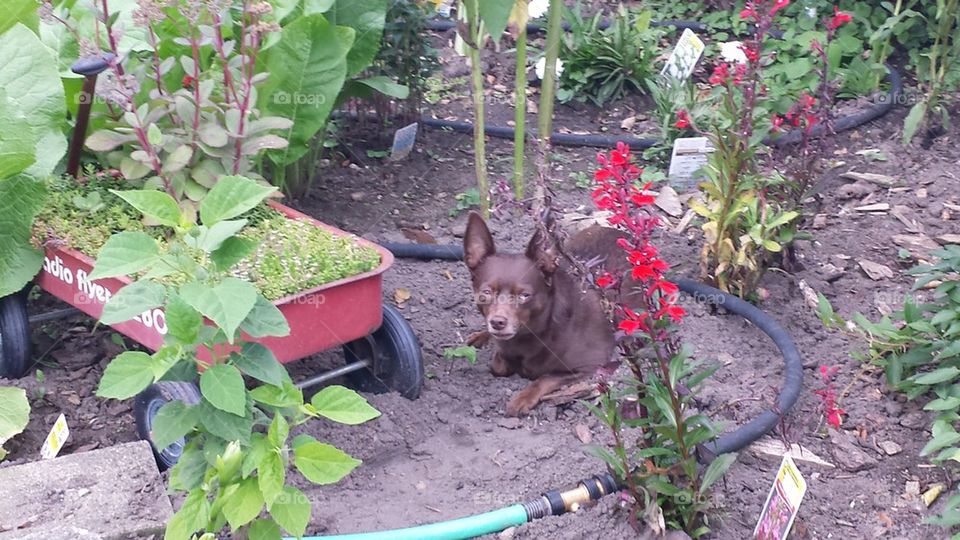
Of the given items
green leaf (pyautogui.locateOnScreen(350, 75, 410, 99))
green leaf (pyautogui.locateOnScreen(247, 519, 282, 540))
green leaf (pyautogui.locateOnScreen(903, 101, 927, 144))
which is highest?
green leaf (pyautogui.locateOnScreen(903, 101, 927, 144))

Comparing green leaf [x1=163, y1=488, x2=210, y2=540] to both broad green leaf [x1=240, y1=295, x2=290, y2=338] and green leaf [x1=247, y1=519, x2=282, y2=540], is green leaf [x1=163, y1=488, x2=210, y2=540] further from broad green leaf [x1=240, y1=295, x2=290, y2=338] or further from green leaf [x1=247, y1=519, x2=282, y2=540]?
broad green leaf [x1=240, y1=295, x2=290, y2=338]

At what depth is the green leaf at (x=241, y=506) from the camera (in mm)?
2312

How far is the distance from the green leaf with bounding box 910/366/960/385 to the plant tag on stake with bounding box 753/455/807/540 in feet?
2.56

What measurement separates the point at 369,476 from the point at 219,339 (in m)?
0.82

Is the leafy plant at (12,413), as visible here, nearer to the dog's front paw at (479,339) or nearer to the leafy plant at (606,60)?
the dog's front paw at (479,339)

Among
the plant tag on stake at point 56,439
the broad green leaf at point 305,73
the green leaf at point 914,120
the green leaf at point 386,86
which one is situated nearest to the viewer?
the plant tag on stake at point 56,439

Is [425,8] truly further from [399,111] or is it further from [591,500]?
[591,500]

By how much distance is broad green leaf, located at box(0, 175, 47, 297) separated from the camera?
3.17 meters

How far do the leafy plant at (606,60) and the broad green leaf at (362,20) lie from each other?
6.02 ft

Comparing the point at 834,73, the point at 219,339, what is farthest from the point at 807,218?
the point at 219,339

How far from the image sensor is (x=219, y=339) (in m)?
2.46

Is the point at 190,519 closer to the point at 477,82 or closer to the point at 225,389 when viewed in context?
the point at 225,389

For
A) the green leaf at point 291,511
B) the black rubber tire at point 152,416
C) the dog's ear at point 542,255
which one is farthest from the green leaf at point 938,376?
the black rubber tire at point 152,416

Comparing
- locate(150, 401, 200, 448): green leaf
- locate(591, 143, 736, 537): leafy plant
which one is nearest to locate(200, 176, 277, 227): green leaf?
locate(150, 401, 200, 448): green leaf
